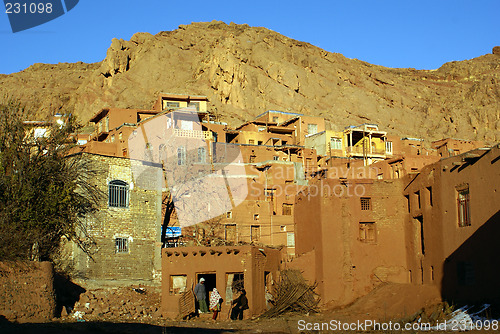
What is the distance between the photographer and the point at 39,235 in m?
26.7

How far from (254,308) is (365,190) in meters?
8.32

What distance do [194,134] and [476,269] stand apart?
25.9 meters

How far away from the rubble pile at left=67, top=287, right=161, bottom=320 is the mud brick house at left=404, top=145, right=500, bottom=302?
1184 cm

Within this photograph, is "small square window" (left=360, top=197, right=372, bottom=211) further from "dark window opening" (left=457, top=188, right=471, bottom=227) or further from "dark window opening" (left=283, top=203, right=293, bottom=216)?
"dark window opening" (left=283, top=203, right=293, bottom=216)

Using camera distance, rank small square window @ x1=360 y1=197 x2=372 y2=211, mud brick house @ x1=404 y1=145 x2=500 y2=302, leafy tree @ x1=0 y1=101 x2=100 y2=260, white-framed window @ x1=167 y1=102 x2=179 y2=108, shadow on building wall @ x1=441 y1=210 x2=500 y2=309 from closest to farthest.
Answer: shadow on building wall @ x1=441 y1=210 x2=500 y2=309 → mud brick house @ x1=404 y1=145 x2=500 y2=302 → leafy tree @ x1=0 y1=101 x2=100 y2=260 → small square window @ x1=360 y1=197 x2=372 y2=211 → white-framed window @ x1=167 y1=102 x2=179 y2=108

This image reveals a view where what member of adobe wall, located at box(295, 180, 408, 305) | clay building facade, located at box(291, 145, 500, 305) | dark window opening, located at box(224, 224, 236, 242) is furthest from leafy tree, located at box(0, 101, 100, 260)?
adobe wall, located at box(295, 180, 408, 305)

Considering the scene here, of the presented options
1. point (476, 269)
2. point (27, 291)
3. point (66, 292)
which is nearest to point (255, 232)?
point (66, 292)

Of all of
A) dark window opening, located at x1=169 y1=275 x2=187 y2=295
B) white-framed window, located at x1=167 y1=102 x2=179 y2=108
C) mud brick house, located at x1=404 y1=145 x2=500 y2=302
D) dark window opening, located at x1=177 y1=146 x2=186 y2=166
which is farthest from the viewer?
white-framed window, located at x1=167 y1=102 x2=179 y2=108

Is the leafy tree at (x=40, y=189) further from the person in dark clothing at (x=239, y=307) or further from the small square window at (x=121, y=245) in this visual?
the person in dark clothing at (x=239, y=307)

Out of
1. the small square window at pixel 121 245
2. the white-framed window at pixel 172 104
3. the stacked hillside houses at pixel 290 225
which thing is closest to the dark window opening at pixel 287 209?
the stacked hillside houses at pixel 290 225

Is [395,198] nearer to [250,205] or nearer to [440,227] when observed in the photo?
[440,227]

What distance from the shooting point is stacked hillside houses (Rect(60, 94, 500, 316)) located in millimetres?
25422

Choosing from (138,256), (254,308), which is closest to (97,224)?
(138,256)

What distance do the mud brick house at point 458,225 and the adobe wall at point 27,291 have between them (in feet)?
51.0
